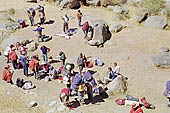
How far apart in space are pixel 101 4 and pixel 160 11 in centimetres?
561

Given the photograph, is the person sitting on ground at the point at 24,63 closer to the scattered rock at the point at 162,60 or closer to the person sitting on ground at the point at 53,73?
the person sitting on ground at the point at 53,73

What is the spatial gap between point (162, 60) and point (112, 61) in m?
3.05

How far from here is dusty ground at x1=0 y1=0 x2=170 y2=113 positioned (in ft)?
55.8

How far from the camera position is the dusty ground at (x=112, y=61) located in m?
17.0

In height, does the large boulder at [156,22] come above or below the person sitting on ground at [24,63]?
above

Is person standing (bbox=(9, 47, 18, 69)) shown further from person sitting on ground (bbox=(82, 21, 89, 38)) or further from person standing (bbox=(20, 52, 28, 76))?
person sitting on ground (bbox=(82, 21, 89, 38))

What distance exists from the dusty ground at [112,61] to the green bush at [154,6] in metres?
2.43

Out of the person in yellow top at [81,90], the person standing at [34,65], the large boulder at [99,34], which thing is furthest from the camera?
the large boulder at [99,34]

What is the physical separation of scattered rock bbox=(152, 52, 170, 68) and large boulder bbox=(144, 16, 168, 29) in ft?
17.2

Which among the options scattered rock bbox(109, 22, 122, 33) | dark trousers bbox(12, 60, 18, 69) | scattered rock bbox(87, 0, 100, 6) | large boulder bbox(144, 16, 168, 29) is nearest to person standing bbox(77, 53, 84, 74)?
Answer: dark trousers bbox(12, 60, 18, 69)

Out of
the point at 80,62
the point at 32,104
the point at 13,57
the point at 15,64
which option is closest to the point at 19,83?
the point at 13,57

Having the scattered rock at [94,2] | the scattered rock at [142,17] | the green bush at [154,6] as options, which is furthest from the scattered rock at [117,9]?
the scattered rock at [142,17]

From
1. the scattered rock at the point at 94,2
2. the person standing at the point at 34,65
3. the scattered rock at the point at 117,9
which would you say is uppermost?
the scattered rock at the point at 94,2

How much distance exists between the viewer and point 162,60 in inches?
883
